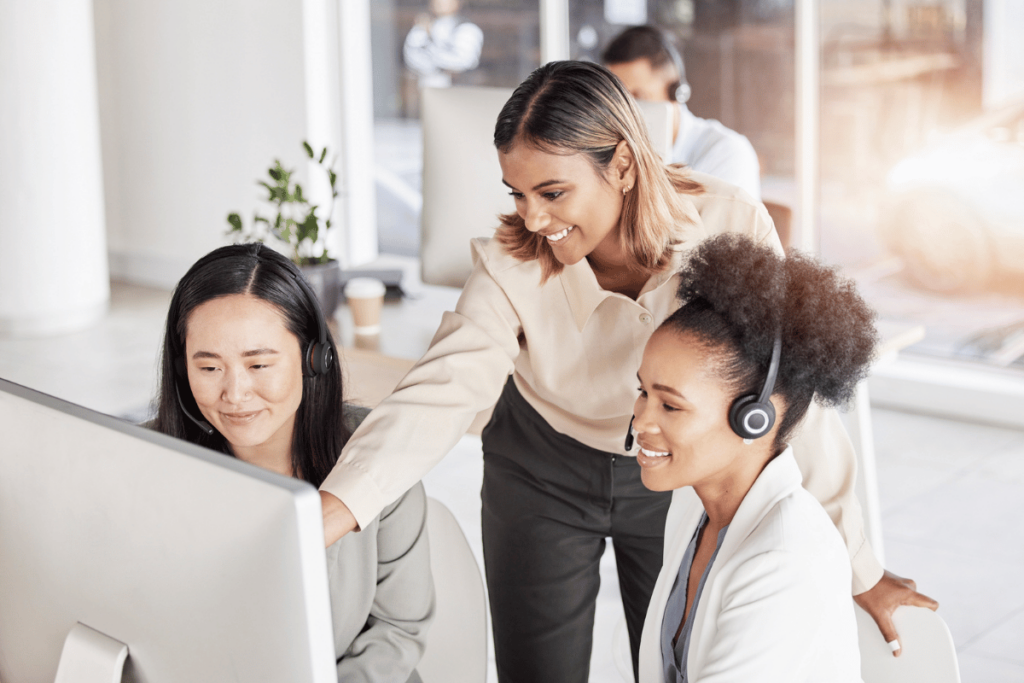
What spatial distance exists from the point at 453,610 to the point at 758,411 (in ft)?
1.83

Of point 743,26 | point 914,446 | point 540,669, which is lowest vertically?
point 914,446

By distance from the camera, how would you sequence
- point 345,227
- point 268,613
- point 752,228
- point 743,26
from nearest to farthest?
point 268,613 < point 752,228 < point 743,26 < point 345,227

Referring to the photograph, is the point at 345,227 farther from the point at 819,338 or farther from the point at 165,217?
the point at 819,338

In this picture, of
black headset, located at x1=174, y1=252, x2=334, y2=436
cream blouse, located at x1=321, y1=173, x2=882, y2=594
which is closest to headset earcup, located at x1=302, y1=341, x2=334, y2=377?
black headset, located at x1=174, y1=252, x2=334, y2=436

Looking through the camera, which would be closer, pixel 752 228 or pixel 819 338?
pixel 819 338

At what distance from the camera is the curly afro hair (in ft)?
3.59

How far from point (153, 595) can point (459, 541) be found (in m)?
0.68

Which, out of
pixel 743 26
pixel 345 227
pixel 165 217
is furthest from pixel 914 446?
pixel 165 217

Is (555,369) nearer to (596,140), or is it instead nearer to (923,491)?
(596,140)

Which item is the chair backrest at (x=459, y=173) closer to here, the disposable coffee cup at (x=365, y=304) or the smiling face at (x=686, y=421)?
the disposable coffee cup at (x=365, y=304)

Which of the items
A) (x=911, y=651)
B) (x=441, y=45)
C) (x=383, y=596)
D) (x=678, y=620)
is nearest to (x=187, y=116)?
(x=441, y=45)

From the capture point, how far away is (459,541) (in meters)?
1.43

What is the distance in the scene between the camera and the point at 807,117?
4.21m

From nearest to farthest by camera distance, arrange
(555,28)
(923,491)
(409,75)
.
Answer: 1. (923,491)
2. (555,28)
3. (409,75)
